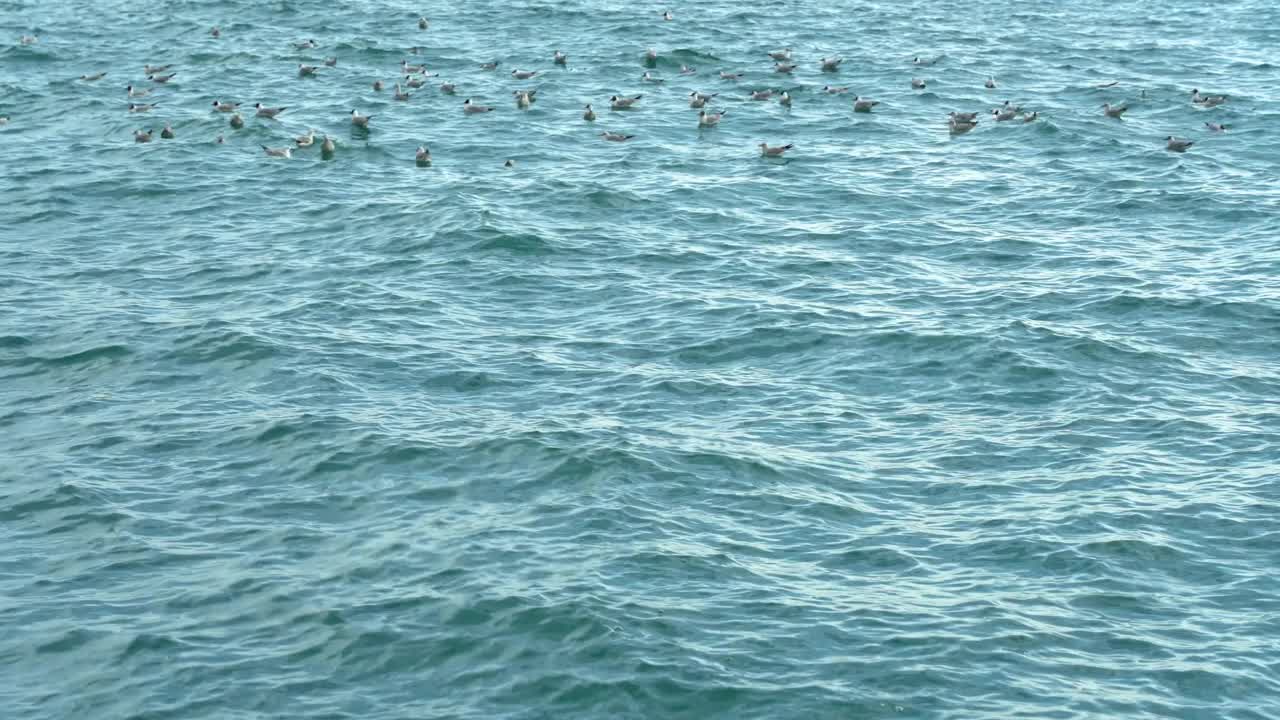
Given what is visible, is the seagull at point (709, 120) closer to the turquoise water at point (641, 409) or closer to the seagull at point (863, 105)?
the turquoise water at point (641, 409)

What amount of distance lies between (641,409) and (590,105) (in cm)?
2207

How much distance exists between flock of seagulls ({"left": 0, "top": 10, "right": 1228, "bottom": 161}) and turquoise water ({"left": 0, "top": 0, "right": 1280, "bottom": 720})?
45 cm

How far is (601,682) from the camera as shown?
20.1 metres

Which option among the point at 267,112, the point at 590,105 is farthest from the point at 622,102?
the point at 267,112

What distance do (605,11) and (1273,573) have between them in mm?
44923

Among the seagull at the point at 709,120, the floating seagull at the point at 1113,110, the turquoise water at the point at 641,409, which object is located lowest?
the turquoise water at the point at 641,409

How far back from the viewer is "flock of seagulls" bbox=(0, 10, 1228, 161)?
4400cm

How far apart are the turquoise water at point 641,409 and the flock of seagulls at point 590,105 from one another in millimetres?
446

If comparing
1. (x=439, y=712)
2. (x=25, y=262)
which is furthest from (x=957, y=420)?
(x=25, y=262)

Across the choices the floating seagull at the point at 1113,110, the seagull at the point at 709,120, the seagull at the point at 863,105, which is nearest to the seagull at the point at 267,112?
the seagull at the point at 709,120

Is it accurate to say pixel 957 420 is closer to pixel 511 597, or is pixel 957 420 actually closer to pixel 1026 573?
pixel 1026 573

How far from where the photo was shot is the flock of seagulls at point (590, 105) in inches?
1732

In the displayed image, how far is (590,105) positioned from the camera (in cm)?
4841

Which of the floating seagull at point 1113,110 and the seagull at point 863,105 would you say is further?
the seagull at point 863,105
